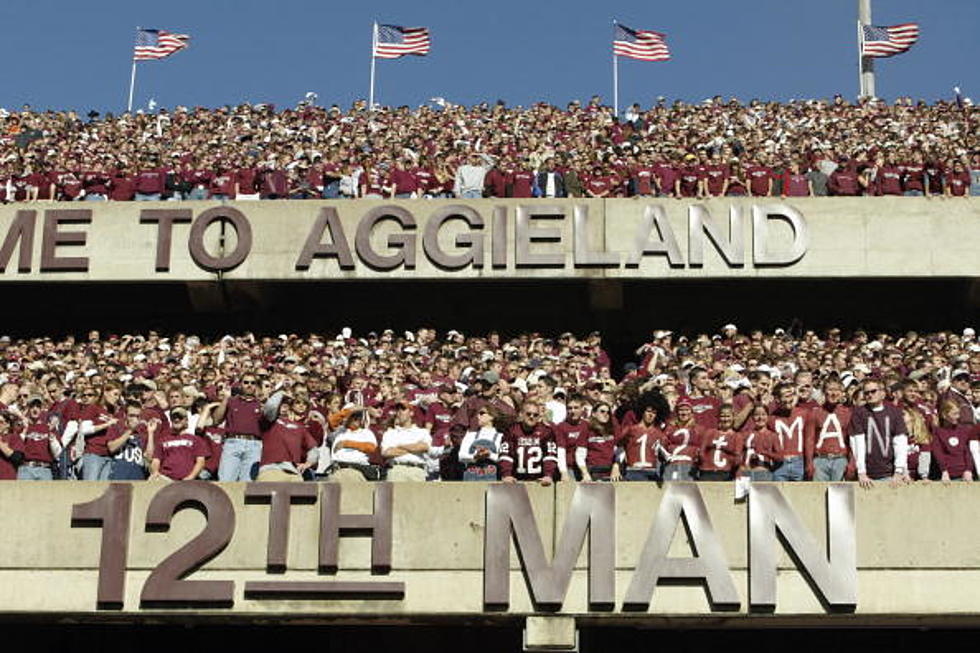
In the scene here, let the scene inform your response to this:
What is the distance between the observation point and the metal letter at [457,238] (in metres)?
25.3

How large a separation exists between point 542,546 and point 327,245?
11.2 meters

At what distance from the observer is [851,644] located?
60.6 ft

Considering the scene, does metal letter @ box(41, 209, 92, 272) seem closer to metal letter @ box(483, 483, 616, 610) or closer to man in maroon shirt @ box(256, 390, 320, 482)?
man in maroon shirt @ box(256, 390, 320, 482)

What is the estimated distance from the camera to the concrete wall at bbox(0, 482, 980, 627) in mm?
14898

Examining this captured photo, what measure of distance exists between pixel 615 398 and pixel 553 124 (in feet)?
57.6

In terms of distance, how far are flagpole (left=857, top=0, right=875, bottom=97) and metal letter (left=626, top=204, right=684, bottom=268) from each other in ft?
46.6

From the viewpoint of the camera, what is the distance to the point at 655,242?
25.0 m

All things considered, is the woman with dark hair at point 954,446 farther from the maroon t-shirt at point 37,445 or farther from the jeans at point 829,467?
the maroon t-shirt at point 37,445

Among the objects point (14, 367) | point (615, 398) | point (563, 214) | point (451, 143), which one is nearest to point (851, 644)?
point (615, 398)

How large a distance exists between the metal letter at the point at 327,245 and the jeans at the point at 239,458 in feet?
31.6

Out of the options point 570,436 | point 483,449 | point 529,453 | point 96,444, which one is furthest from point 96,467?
point 570,436

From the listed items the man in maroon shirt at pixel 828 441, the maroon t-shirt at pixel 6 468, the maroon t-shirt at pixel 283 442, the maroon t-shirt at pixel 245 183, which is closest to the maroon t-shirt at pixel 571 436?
the man in maroon shirt at pixel 828 441

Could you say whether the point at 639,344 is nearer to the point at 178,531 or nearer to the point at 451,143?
the point at 451,143

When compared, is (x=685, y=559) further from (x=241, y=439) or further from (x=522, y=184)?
(x=522, y=184)
